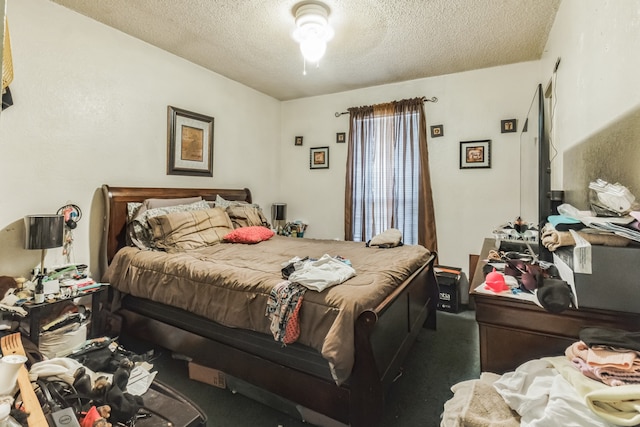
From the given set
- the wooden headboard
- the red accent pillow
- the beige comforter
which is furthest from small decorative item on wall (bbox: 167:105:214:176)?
the beige comforter

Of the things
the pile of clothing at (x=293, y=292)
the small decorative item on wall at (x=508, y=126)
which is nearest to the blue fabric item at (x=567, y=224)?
the pile of clothing at (x=293, y=292)

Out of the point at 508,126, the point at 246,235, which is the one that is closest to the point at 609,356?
the point at 246,235

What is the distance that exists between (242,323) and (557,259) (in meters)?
1.62

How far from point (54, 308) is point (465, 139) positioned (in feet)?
13.7

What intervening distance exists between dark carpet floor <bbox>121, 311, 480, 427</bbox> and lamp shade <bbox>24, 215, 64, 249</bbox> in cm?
97

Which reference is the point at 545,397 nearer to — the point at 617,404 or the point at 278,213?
the point at 617,404

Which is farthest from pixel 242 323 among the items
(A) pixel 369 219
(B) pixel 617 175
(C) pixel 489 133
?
(C) pixel 489 133

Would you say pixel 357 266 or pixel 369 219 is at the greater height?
pixel 369 219

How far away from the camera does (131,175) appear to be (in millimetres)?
2986

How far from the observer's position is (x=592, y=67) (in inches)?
64.3

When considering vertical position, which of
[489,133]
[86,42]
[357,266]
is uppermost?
[86,42]

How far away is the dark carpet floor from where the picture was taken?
174 centimetres

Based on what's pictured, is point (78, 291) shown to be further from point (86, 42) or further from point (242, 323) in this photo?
point (86, 42)

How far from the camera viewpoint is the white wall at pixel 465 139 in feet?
11.3
